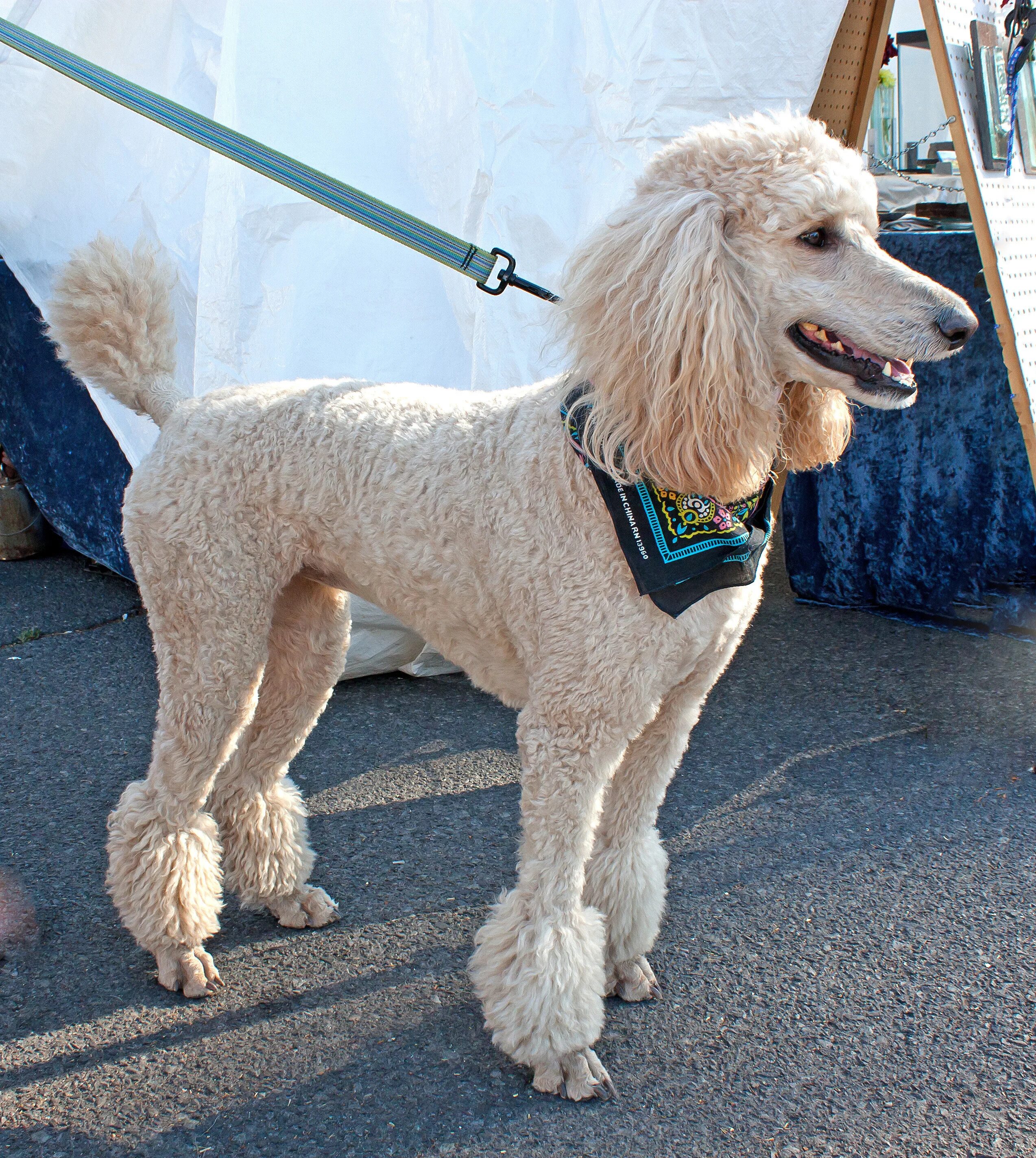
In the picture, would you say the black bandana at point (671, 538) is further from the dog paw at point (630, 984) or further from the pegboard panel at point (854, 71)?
the pegboard panel at point (854, 71)

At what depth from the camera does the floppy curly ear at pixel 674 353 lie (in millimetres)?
1583

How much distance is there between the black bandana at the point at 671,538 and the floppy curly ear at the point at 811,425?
17 centimetres

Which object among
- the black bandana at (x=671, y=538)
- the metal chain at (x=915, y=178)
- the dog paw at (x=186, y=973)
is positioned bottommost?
the dog paw at (x=186, y=973)

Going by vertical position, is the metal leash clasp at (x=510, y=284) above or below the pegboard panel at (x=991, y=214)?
below

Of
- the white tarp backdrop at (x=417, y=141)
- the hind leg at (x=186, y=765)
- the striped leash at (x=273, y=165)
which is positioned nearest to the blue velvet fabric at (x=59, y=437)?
the white tarp backdrop at (x=417, y=141)

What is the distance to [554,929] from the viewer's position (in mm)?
1888

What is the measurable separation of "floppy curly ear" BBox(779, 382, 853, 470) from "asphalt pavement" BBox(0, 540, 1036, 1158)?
1.21 m

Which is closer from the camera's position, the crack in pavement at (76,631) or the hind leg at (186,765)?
the hind leg at (186,765)

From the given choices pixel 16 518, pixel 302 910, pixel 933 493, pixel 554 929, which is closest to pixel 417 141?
pixel 933 493

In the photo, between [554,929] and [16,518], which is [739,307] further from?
[16,518]

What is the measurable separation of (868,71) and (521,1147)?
3.63 metres

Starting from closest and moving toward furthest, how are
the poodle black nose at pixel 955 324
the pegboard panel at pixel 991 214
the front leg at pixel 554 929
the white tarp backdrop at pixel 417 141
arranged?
the poodle black nose at pixel 955 324 → the front leg at pixel 554 929 → the pegboard panel at pixel 991 214 → the white tarp backdrop at pixel 417 141

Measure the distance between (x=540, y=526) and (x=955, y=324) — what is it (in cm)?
78

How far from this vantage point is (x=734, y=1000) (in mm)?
2164
